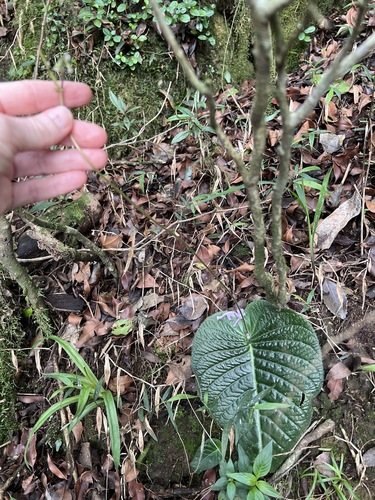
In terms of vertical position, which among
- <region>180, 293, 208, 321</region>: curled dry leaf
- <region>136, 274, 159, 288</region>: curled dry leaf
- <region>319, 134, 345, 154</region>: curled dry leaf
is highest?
<region>319, 134, 345, 154</region>: curled dry leaf

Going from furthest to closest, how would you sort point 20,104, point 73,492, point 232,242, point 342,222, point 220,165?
1. point 220,165
2. point 232,242
3. point 342,222
4. point 73,492
5. point 20,104

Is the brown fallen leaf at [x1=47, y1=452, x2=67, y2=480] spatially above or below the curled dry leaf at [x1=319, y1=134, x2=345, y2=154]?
below

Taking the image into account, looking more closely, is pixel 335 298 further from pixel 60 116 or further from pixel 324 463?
pixel 60 116

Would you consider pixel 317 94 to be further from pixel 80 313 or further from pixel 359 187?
pixel 80 313

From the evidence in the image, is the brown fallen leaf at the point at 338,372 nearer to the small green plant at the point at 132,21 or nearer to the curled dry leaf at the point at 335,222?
the curled dry leaf at the point at 335,222

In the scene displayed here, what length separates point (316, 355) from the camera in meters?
1.28

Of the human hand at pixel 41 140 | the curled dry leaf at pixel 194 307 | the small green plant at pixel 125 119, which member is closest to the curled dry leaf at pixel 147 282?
the curled dry leaf at pixel 194 307

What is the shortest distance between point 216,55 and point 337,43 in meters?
0.66

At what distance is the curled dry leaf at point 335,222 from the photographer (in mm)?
1688

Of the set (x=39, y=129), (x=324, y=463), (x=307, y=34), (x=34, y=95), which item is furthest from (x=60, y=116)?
(x=307, y=34)

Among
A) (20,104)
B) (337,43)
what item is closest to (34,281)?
(20,104)

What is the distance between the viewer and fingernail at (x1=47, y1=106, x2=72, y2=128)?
114 cm

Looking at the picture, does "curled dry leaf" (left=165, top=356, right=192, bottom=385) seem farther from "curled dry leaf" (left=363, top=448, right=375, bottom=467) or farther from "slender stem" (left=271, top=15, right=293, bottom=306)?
"curled dry leaf" (left=363, top=448, right=375, bottom=467)

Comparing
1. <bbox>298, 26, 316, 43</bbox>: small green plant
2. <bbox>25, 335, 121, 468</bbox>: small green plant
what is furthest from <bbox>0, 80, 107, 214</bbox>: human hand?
<bbox>298, 26, 316, 43</bbox>: small green plant
